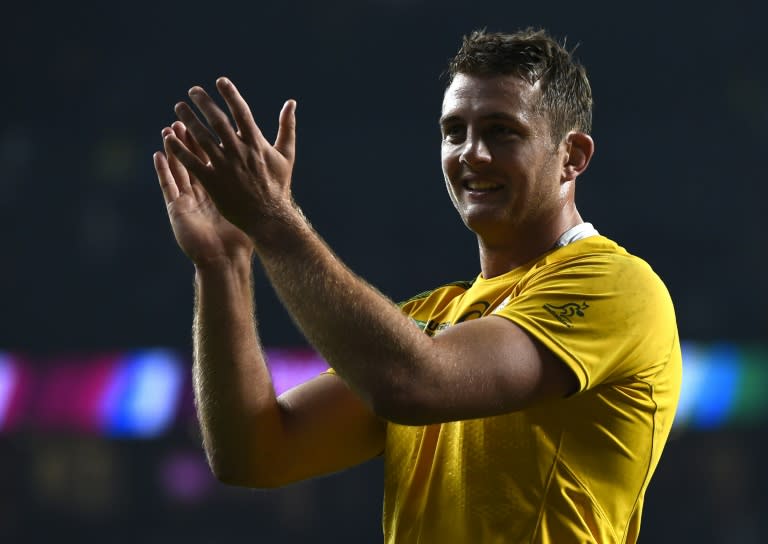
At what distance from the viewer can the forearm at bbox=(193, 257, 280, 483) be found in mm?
2311

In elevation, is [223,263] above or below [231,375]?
above

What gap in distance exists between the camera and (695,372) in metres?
10.1

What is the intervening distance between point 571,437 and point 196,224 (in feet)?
2.94

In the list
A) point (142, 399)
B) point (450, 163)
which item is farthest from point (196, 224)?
point (142, 399)

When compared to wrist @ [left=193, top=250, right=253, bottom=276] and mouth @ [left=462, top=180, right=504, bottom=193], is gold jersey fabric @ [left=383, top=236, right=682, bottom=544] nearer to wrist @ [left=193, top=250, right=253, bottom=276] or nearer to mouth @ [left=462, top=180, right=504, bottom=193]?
mouth @ [left=462, top=180, right=504, bottom=193]

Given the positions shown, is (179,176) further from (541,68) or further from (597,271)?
(597,271)

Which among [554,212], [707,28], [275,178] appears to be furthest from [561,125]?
[707,28]

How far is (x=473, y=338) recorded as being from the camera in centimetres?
186

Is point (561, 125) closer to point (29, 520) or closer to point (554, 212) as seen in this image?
point (554, 212)

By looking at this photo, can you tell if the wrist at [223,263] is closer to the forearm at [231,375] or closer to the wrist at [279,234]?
the forearm at [231,375]

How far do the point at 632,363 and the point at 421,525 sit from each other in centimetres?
51

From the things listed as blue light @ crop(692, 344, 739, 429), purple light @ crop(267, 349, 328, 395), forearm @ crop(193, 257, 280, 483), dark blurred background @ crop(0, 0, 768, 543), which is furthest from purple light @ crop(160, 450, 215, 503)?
forearm @ crop(193, 257, 280, 483)

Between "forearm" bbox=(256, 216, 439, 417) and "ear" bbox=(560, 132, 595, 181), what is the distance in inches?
30.0

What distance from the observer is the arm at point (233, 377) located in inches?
91.0
